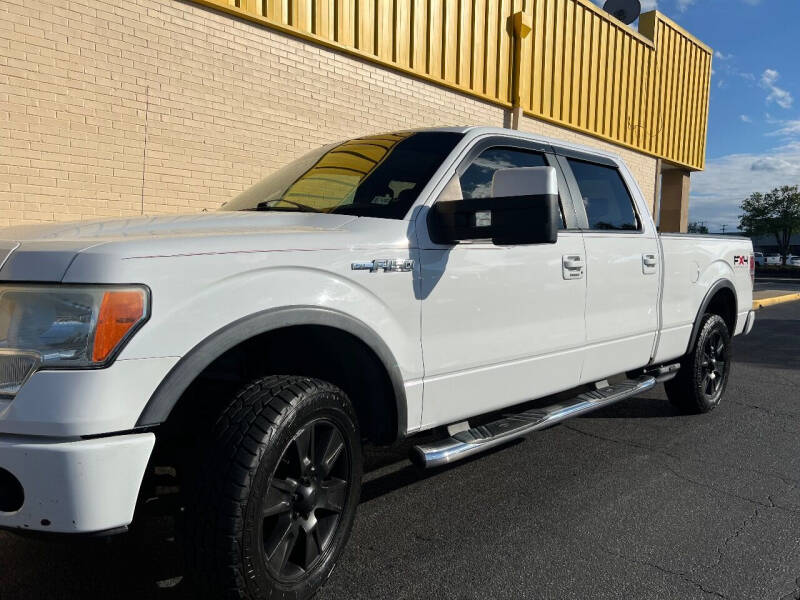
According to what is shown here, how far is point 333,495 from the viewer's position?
2531mm

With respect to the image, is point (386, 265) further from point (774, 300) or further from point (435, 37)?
point (774, 300)

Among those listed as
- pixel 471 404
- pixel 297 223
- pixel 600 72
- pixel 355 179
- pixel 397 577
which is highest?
pixel 600 72

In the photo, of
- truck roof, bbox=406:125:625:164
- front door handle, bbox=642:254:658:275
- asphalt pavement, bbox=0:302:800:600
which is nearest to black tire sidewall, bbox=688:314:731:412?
asphalt pavement, bbox=0:302:800:600

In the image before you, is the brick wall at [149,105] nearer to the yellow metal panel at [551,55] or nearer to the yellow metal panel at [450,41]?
the yellow metal panel at [551,55]

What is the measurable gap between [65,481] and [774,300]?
62.9 ft

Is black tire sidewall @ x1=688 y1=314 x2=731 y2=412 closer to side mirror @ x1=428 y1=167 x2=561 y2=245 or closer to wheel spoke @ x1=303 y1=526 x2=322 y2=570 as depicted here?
side mirror @ x1=428 y1=167 x2=561 y2=245

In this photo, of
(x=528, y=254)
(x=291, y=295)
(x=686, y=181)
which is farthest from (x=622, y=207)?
(x=686, y=181)

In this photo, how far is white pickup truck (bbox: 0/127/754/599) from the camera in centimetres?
190

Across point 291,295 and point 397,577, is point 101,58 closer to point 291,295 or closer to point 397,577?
point 291,295

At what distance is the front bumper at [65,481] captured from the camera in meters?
1.83

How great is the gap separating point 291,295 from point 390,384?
2.05 ft

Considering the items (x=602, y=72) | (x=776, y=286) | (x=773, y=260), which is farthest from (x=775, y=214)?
(x=602, y=72)

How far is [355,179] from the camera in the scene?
325cm

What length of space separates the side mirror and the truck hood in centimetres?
42
